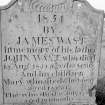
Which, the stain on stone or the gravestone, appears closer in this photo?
the gravestone

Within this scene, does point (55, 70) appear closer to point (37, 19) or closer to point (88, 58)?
point (88, 58)

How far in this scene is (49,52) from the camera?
10.7 feet

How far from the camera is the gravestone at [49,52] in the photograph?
9.98 ft

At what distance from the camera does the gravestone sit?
3043 mm

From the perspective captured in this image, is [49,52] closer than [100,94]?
Yes

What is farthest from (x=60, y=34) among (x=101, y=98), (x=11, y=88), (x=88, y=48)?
(x=101, y=98)

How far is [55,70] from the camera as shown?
338 centimetres

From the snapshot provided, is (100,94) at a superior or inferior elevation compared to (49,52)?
inferior

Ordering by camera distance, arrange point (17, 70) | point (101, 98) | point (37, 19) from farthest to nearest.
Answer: point (101, 98), point (17, 70), point (37, 19)

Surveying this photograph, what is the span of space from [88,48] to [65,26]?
0.60 meters

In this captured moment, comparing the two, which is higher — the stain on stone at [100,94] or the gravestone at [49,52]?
the gravestone at [49,52]

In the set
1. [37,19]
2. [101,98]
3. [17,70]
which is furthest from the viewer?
[101,98]

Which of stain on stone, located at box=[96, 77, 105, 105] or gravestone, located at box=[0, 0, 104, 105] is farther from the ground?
gravestone, located at box=[0, 0, 104, 105]

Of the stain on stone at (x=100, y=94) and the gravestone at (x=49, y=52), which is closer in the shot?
the gravestone at (x=49, y=52)
